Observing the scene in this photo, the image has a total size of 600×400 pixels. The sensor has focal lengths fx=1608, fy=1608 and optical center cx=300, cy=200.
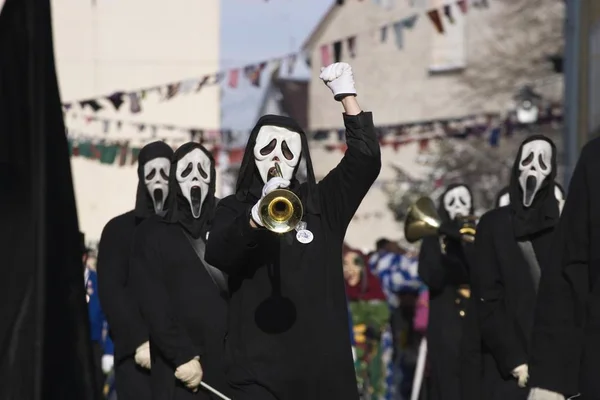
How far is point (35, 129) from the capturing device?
493 centimetres

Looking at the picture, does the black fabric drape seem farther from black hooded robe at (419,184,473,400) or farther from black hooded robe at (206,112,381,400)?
black hooded robe at (419,184,473,400)

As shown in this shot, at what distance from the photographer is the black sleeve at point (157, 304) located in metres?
8.47

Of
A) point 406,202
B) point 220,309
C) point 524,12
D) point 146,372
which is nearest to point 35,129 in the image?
point 220,309

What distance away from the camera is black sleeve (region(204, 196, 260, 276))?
20.8ft

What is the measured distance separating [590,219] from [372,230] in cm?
4835

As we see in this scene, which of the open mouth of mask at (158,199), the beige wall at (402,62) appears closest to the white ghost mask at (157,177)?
the open mouth of mask at (158,199)

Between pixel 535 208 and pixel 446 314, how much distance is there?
10.9ft

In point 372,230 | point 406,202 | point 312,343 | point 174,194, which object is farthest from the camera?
point 372,230

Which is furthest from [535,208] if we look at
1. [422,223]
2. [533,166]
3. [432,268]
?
[422,223]

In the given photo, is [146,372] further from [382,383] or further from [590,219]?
[382,383]

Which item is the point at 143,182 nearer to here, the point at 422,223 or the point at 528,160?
the point at 528,160

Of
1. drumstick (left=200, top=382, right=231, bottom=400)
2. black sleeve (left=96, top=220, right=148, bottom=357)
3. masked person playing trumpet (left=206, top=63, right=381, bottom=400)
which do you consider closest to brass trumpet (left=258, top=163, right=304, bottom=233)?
masked person playing trumpet (left=206, top=63, right=381, bottom=400)

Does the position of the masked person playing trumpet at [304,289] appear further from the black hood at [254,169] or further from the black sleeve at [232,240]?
the black hood at [254,169]

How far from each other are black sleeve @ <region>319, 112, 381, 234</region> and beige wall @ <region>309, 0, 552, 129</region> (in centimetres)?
4386
